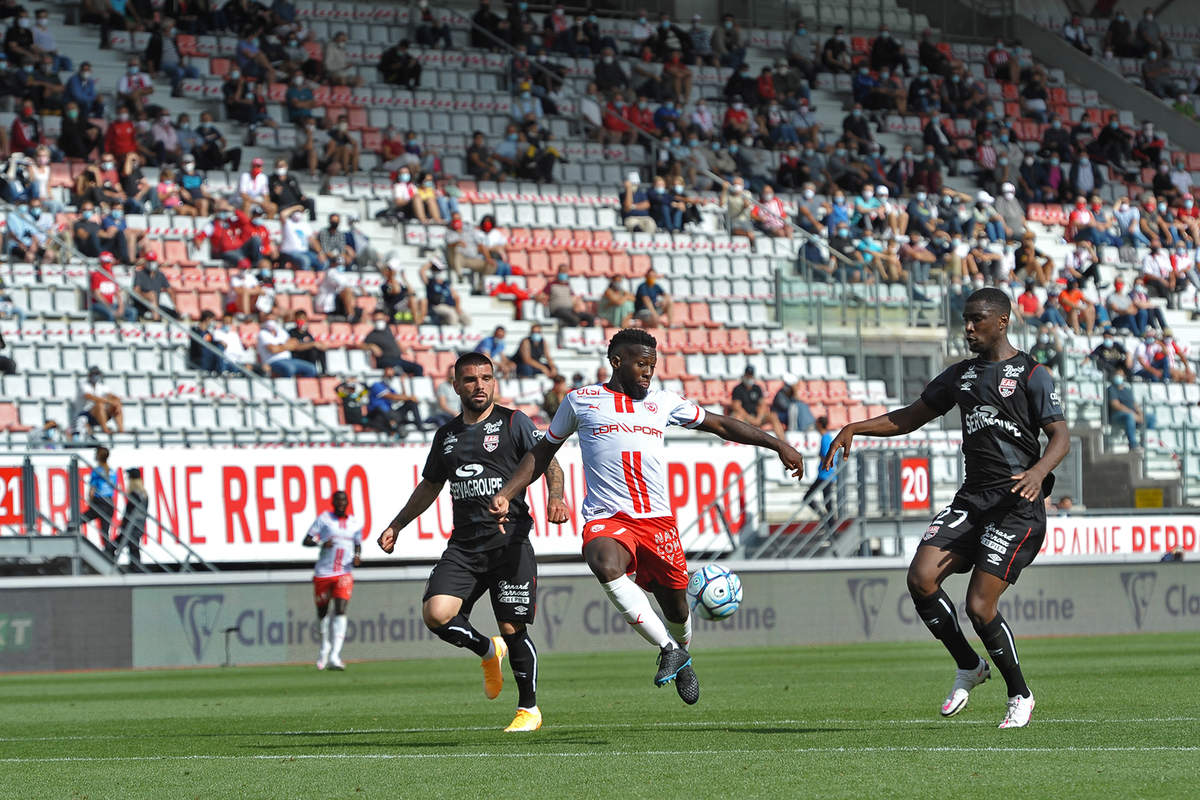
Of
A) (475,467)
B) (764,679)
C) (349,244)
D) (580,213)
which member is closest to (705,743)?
(475,467)

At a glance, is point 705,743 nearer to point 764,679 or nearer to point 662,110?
point 764,679

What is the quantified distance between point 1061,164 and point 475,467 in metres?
31.6

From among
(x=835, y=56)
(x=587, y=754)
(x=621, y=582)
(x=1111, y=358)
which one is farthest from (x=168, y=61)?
(x=587, y=754)

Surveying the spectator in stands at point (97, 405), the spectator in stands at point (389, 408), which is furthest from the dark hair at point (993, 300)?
the spectator in stands at point (389, 408)

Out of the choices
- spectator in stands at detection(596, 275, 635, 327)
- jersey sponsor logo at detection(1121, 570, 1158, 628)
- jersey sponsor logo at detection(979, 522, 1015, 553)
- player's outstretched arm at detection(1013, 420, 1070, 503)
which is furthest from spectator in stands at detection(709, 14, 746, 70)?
player's outstretched arm at detection(1013, 420, 1070, 503)

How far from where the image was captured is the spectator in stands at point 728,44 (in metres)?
39.5

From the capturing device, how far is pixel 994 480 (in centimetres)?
980

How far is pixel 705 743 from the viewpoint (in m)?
9.79

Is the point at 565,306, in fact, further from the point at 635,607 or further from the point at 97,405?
the point at 635,607

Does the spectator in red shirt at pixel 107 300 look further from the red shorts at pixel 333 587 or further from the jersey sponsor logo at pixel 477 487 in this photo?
the jersey sponsor logo at pixel 477 487

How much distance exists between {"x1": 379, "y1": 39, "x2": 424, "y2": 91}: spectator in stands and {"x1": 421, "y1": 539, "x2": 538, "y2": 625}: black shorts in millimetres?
24800

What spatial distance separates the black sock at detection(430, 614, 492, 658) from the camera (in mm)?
11281

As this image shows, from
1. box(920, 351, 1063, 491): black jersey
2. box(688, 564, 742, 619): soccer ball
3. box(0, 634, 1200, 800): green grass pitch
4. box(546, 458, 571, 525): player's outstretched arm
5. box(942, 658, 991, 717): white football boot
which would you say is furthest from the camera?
box(688, 564, 742, 619): soccer ball

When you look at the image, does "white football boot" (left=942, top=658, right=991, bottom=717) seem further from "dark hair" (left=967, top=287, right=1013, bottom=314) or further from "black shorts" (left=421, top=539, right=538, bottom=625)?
"black shorts" (left=421, top=539, right=538, bottom=625)
